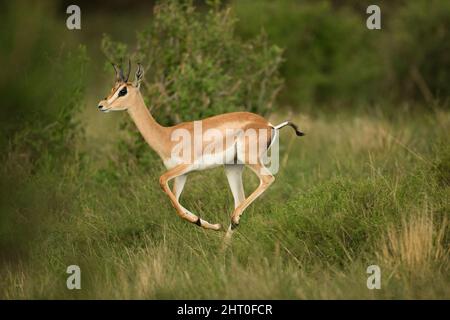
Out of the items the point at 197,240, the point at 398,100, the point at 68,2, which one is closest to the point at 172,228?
the point at 197,240

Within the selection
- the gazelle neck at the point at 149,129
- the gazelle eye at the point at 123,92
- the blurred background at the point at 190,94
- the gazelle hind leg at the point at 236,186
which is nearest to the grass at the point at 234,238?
the blurred background at the point at 190,94

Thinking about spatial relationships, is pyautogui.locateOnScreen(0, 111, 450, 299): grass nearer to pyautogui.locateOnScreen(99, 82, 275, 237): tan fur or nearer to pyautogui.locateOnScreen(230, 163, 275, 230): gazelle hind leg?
pyautogui.locateOnScreen(230, 163, 275, 230): gazelle hind leg

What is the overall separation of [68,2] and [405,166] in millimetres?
15505

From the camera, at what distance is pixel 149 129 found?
6930 mm

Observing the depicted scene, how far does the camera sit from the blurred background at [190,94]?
631 centimetres

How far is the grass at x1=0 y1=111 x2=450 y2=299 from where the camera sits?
5.44m

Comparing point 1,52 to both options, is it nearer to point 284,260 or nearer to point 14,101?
point 14,101

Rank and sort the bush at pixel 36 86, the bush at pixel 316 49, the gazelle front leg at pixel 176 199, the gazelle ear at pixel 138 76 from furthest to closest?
the bush at pixel 316 49, the gazelle ear at pixel 138 76, the gazelle front leg at pixel 176 199, the bush at pixel 36 86

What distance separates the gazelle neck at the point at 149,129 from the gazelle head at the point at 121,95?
7 centimetres

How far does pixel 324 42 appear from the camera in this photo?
14273mm

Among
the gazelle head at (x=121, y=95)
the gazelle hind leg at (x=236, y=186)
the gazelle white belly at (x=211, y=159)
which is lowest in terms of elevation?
the gazelle hind leg at (x=236, y=186)

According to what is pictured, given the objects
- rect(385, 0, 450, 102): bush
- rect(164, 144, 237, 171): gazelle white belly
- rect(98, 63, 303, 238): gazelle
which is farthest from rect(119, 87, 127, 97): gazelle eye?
rect(385, 0, 450, 102): bush

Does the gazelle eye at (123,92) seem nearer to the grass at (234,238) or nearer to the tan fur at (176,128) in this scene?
the tan fur at (176,128)
